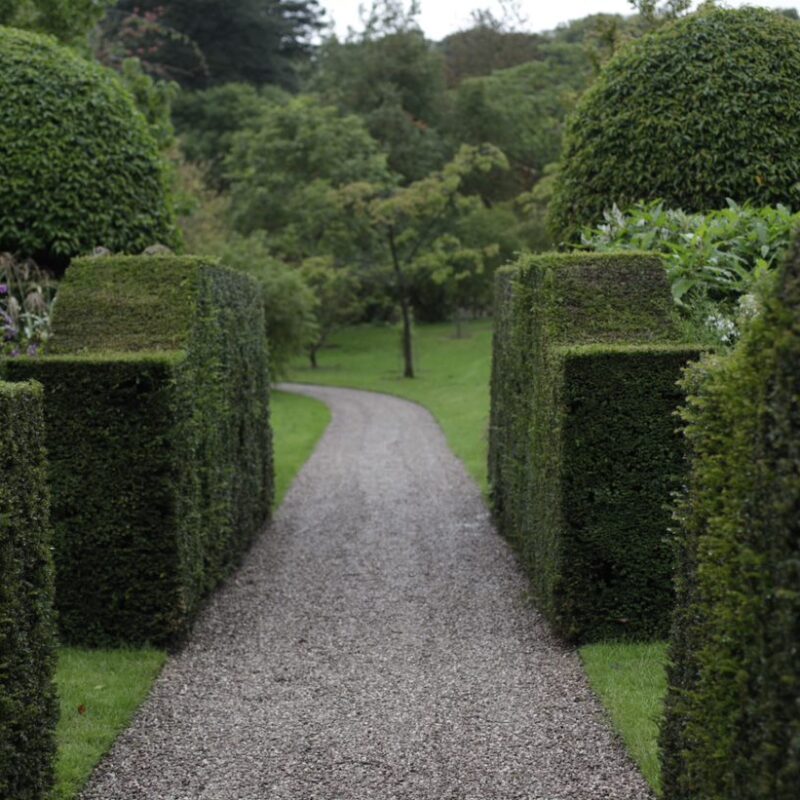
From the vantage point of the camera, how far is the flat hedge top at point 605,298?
786 cm

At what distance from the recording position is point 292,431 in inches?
883

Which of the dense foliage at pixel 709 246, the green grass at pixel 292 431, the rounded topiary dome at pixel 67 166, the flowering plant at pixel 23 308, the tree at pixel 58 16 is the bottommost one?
the green grass at pixel 292 431

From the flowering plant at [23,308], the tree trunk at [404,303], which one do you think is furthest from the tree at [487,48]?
the flowering plant at [23,308]

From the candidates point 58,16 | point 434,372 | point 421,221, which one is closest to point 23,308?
point 58,16

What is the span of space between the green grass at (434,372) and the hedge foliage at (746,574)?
11232mm

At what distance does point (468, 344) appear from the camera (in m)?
44.1

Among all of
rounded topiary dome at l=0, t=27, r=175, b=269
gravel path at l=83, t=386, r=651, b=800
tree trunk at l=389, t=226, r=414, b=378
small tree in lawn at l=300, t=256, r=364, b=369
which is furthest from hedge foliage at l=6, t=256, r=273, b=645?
tree trunk at l=389, t=226, r=414, b=378

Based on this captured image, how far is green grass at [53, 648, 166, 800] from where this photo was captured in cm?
532

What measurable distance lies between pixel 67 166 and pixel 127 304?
3473 millimetres

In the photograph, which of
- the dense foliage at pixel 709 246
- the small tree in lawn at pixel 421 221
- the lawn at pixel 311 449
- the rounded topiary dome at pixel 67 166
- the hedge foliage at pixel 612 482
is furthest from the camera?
the small tree in lawn at pixel 421 221

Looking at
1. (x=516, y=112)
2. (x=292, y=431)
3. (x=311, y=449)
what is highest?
(x=516, y=112)

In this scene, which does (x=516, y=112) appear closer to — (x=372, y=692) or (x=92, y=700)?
(x=372, y=692)

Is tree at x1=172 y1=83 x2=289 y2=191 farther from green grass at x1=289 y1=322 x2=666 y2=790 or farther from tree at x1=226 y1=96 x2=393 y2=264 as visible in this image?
green grass at x1=289 y1=322 x2=666 y2=790

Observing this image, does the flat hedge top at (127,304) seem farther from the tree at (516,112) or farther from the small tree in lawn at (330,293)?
the tree at (516,112)
